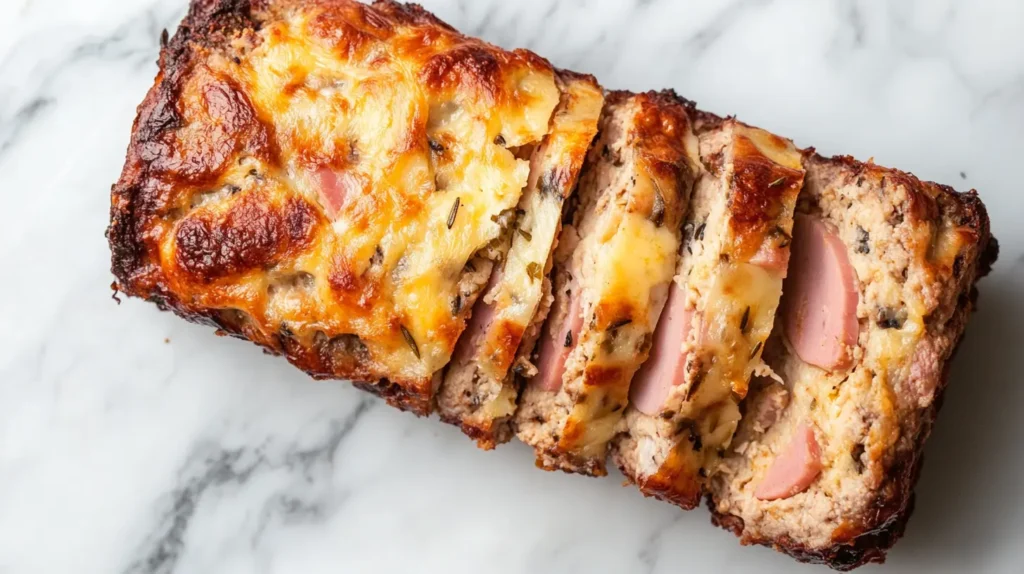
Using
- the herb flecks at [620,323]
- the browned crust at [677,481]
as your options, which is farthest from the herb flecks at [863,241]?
the browned crust at [677,481]

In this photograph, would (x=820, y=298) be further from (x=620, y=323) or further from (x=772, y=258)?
(x=620, y=323)

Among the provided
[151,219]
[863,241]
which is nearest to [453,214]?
[151,219]

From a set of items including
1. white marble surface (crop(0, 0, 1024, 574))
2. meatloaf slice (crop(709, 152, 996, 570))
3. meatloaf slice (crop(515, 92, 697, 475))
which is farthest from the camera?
white marble surface (crop(0, 0, 1024, 574))

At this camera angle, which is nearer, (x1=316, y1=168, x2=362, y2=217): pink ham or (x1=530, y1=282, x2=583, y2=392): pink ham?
(x1=316, y1=168, x2=362, y2=217): pink ham

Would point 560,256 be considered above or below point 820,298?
below

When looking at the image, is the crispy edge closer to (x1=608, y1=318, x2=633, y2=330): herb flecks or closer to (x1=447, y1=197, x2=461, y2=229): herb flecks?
(x1=447, y1=197, x2=461, y2=229): herb flecks

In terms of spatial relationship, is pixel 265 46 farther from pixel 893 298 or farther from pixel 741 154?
pixel 893 298

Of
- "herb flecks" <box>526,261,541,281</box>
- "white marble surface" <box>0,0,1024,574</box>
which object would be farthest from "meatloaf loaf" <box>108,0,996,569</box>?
"white marble surface" <box>0,0,1024,574</box>

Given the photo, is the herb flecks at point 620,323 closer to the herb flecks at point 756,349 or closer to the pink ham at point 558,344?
the pink ham at point 558,344
